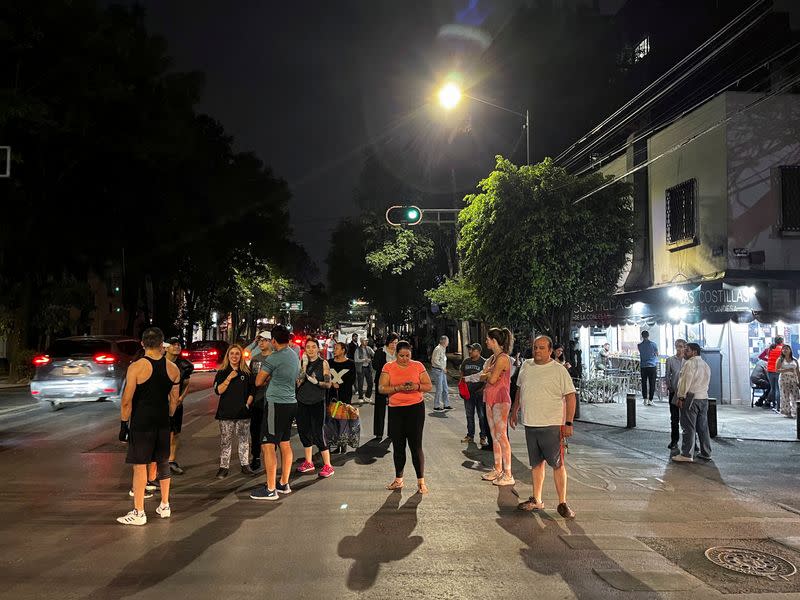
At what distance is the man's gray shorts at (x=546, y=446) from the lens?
731 cm

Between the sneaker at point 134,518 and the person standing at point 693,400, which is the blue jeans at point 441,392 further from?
the sneaker at point 134,518

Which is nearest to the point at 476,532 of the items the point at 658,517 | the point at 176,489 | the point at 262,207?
the point at 658,517

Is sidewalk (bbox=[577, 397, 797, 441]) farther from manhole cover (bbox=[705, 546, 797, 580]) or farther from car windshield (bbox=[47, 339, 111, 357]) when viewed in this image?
car windshield (bbox=[47, 339, 111, 357])

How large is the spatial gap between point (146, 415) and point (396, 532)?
2678 mm

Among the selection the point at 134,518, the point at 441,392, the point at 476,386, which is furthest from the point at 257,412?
the point at 441,392

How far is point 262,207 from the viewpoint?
40594 millimetres

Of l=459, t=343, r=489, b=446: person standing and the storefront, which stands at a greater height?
the storefront

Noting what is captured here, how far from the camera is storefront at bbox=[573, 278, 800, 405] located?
16.0 meters

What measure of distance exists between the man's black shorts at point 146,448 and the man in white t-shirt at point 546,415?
147 inches

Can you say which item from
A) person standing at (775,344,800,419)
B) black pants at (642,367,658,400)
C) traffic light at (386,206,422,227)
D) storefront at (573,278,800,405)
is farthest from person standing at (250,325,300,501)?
black pants at (642,367,658,400)

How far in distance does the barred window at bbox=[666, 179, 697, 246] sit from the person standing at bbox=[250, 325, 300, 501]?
13.4 meters

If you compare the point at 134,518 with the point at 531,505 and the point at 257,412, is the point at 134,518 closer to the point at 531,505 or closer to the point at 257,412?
the point at 257,412

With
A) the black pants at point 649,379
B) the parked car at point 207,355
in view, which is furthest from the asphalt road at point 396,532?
the parked car at point 207,355

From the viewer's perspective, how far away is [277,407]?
26.1 feet
